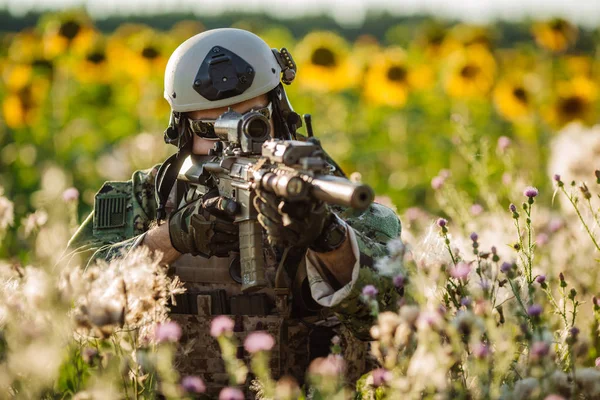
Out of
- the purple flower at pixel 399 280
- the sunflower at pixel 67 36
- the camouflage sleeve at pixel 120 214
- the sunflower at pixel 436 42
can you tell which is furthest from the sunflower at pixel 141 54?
the purple flower at pixel 399 280

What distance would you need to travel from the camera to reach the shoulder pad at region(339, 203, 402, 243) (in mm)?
3434

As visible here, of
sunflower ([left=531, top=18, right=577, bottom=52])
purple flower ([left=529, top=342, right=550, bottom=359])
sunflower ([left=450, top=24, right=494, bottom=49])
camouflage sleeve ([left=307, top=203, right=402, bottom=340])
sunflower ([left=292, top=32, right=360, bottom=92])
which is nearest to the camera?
purple flower ([left=529, top=342, right=550, bottom=359])

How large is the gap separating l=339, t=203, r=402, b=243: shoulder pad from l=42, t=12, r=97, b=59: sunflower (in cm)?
676

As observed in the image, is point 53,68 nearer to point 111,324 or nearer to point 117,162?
point 117,162

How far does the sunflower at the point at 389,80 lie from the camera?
31.2 feet

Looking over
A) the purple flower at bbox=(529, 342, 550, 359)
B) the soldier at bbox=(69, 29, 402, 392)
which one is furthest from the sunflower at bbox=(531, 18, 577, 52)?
the purple flower at bbox=(529, 342, 550, 359)

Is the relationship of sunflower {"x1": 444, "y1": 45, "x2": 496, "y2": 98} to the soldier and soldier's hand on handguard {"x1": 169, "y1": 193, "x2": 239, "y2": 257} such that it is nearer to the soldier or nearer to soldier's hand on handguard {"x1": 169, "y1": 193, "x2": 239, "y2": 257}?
the soldier

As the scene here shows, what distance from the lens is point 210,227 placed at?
307 centimetres

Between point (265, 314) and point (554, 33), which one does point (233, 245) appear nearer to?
point (265, 314)

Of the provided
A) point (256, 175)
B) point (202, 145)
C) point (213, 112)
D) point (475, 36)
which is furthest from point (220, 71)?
point (475, 36)

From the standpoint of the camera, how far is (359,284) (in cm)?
300

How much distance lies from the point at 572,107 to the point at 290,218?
7054 mm

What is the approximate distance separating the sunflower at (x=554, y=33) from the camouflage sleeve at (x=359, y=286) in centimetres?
673

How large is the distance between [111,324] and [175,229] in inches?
34.5
